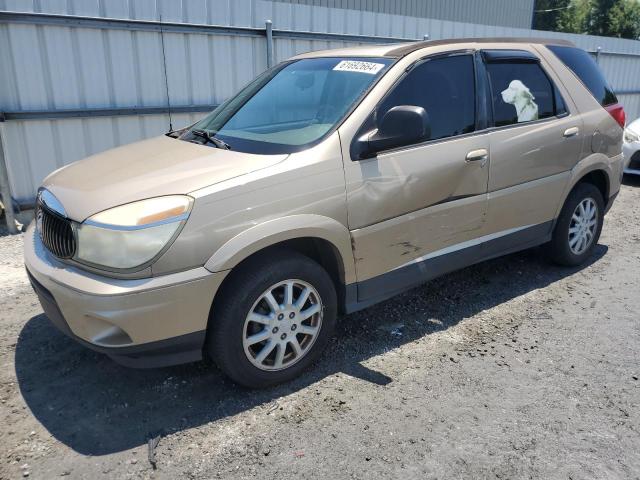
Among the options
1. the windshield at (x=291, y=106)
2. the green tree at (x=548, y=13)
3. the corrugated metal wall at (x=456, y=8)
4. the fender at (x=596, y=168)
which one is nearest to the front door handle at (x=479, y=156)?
the windshield at (x=291, y=106)

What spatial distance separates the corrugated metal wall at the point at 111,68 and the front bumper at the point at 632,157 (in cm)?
521

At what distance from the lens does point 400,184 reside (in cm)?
349

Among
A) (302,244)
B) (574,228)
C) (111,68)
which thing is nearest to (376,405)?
(302,244)

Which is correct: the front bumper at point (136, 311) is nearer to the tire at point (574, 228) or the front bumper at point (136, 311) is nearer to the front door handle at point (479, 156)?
the front door handle at point (479, 156)

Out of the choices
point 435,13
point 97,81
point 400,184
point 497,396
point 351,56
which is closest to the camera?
point 497,396

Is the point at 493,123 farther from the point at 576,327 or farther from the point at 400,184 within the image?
the point at 576,327

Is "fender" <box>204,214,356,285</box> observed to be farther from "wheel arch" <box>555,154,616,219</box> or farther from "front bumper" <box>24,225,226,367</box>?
"wheel arch" <box>555,154,616,219</box>

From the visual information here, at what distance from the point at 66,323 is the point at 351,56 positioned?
8.23 feet

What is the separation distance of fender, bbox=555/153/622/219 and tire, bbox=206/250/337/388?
2.54m

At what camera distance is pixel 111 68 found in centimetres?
644

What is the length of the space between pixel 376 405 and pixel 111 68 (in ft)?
17.0

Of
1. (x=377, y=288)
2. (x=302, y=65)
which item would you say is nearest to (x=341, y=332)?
(x=377, y=288)

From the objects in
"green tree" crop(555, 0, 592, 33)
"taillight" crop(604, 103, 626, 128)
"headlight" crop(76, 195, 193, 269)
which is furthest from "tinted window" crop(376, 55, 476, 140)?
"green tree" crop(555, 0, 592, 33)

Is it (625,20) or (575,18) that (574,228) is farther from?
(575,18)
